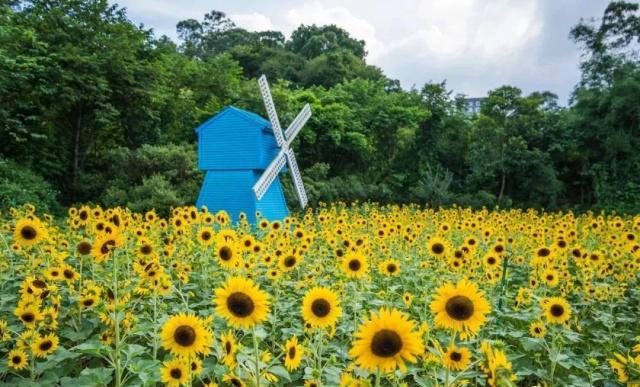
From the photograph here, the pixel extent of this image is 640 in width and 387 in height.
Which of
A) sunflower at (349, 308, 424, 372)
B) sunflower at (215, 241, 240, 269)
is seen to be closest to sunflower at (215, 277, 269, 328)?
sunflower at (349, 308, 424, 372)

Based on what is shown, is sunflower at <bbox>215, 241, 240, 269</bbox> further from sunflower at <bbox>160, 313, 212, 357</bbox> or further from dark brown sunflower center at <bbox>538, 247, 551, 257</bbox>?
dark brown sunflower center at <bbox>538, 247, 551, 257</bbox>

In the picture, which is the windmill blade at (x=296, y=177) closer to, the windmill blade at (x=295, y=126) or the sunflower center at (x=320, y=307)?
the windmill blade at (x=295, y=126)

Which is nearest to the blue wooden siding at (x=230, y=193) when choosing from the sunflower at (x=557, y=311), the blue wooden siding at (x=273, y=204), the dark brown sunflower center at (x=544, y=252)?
the blue wooden siding at (x=273, y=204)

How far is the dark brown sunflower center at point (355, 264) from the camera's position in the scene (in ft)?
11.4

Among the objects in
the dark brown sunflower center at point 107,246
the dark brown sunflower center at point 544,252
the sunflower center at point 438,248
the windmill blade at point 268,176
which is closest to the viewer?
the dark brown sunflower center at point 107,246

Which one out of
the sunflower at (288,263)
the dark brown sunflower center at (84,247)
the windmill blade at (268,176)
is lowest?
the sunflower at (288,263)

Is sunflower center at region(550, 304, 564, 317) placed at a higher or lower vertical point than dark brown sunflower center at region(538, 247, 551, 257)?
lower

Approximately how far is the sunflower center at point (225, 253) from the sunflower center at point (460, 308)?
1825 mm

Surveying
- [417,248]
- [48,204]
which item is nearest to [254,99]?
[48,204]

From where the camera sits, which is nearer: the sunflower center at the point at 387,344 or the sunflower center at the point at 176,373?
the sunflower center at the point at 387,344

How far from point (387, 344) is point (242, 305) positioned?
0.70 meters

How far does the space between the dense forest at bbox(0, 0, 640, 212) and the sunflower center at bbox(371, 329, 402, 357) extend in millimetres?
11533

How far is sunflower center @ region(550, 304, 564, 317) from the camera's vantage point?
9.61 feet

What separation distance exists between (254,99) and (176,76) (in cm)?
486
